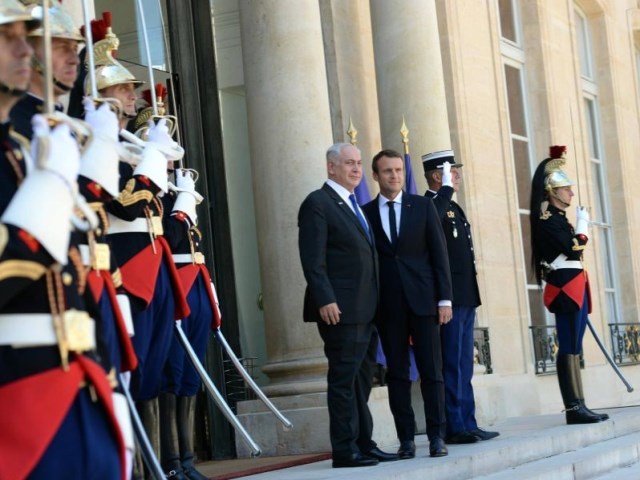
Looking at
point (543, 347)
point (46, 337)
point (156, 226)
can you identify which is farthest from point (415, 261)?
point (543, 347)

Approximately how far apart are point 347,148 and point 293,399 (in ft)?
6.68

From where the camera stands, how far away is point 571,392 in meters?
8.84

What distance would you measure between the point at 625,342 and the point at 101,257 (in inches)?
475

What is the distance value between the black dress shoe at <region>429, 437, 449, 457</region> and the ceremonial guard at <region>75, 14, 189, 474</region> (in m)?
1.91

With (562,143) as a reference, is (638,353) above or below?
below

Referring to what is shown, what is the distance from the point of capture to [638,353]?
15477mm

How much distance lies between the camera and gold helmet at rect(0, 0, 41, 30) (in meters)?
3.05

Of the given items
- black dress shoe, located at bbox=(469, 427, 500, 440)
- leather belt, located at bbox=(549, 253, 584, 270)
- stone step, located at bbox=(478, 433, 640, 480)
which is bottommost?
stone step, located at bbox=(478, 433, 640, 480)

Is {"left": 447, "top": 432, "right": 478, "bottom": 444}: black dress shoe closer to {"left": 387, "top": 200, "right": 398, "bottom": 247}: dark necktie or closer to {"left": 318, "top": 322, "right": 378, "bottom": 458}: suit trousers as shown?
{"left": 318, "top": 322, "right": 378, "bottom": 458}: suit trousers

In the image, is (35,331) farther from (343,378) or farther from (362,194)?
(362,194)

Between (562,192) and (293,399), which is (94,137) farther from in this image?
(562,192)

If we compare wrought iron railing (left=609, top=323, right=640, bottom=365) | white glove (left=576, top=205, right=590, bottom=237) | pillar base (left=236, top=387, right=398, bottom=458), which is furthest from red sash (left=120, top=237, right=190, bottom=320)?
wrought iron railing (left=609, top=323, right=640, bottom=365)

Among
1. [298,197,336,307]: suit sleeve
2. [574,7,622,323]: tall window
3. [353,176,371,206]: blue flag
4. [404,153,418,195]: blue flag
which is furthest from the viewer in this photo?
[574,7,622,323]: tall window

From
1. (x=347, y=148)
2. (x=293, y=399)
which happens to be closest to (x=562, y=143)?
(x=293, y=399)
